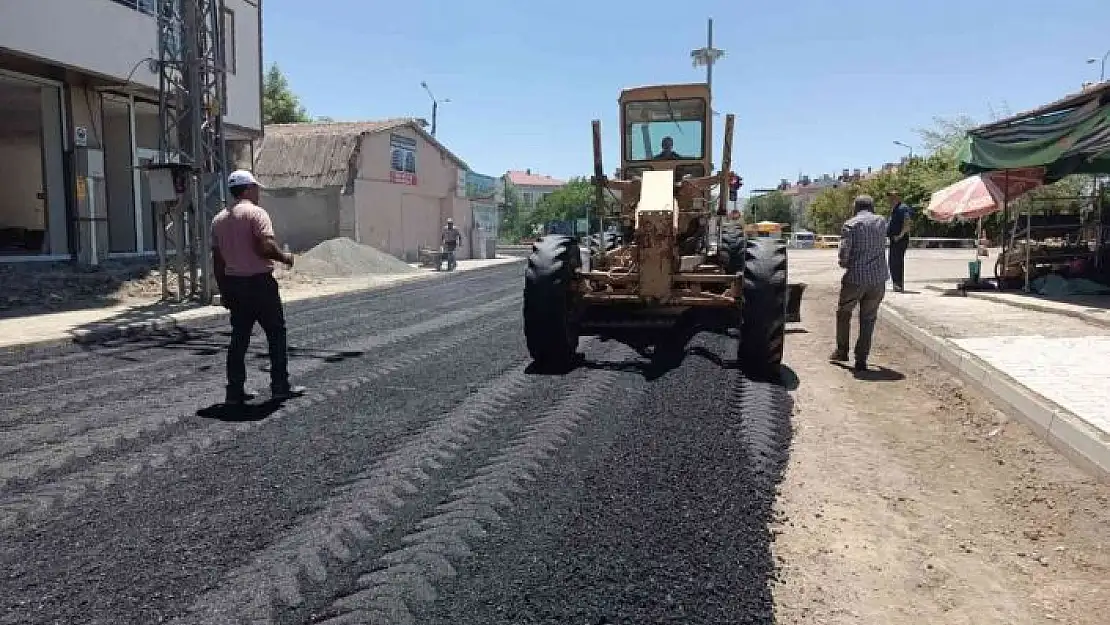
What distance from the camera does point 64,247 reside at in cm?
1515

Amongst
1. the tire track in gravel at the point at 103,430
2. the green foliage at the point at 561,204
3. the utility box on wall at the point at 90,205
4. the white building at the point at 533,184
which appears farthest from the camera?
the white building at the point at 533,184

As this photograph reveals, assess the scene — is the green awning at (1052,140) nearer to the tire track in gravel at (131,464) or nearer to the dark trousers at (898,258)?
the dark trousers at (898,258)

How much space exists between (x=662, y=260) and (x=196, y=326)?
755 centimetres

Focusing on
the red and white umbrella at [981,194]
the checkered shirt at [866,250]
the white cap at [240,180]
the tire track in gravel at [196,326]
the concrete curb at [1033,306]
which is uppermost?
the red and white umbrella at [981,194]

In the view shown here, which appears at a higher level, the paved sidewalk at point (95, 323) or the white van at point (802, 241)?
the white van at point (802, 241)

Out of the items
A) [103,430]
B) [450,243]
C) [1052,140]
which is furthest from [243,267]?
[450,243]

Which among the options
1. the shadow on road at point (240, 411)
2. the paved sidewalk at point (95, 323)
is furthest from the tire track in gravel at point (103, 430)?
the paved sidewalk at point (95, 323)

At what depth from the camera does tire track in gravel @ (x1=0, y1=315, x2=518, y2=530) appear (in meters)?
3.73

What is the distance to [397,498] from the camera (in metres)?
3.83

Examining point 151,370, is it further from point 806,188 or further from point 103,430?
point 806,188

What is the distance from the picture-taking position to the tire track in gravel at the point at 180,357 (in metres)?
6.22

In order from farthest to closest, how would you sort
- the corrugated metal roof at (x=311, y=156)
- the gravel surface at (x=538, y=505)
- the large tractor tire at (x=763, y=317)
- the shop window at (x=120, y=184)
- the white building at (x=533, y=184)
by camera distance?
the white building at (x=533, y=184)
the corrugated metal roof at (x=311, y=156)
the shop window at (x=120, y=184)
the large tractor tire at (x=763, y=317)
the gravel surface at (x=538, y=505)

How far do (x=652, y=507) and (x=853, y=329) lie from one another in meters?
7.87

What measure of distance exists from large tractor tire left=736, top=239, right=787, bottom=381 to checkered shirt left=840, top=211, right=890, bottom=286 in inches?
36.9
